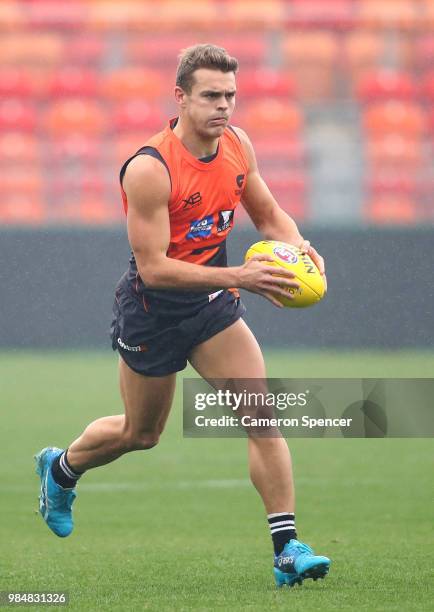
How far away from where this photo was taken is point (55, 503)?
5.88m

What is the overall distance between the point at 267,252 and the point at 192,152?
1.74 ft

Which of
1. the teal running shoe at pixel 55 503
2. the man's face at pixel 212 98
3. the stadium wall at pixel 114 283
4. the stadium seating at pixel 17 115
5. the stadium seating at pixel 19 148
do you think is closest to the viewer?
the man's face at pixel 212 98

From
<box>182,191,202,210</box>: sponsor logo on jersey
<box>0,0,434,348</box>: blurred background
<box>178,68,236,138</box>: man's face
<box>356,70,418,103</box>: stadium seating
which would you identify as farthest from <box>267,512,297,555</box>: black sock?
<box>356,70,418,103</box>: stadium seating

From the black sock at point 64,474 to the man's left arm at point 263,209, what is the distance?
139 centimetres

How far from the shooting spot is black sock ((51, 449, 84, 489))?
5.89 meters

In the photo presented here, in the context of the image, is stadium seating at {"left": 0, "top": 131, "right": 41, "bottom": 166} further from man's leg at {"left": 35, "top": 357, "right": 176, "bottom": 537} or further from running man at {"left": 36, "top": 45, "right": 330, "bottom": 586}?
running man at {"left": 36, "top": 45, "right": 330, "bottom": 586}

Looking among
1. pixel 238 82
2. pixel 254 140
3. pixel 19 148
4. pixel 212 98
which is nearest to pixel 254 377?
pixel 212 98

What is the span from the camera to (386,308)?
13867 mm

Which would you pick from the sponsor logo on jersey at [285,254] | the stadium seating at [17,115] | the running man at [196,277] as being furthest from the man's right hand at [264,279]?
the stadium seating at [17,115]

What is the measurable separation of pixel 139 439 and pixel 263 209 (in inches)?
45.5

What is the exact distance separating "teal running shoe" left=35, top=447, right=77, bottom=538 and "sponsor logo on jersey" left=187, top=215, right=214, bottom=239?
52.3 inches

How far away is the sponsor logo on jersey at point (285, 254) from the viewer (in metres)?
5.21

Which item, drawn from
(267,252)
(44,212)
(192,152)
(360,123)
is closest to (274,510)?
(267,252)

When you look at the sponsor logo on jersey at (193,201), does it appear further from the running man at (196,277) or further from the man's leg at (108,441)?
the man's leg at (108,441)
